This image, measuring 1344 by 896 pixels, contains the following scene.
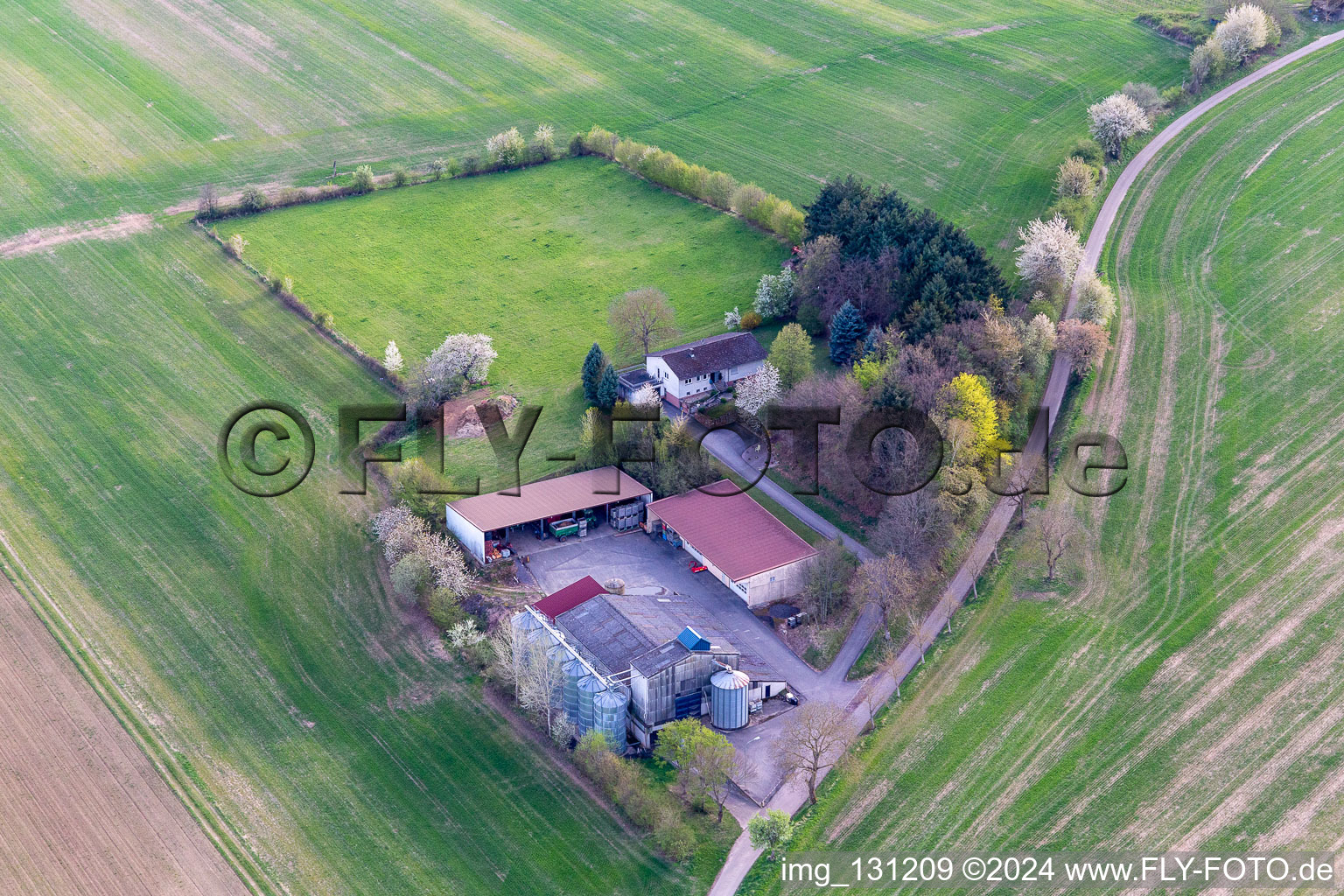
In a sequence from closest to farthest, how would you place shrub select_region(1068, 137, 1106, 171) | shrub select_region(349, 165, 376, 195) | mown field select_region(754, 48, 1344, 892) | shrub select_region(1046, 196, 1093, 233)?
mown field select_region(754, 48, 1344, 892) → shrub select_region(1046, 196, 1093, 233) → shrub select_region(1068, 137, 1106, 171) → shrub select_region(349, 165, 376, 195)

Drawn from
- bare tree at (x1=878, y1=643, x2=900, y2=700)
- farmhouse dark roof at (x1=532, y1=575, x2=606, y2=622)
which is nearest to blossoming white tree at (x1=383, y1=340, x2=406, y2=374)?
farmhouse dark roof at (x1=532, y1=575, x2=606, y2=622)

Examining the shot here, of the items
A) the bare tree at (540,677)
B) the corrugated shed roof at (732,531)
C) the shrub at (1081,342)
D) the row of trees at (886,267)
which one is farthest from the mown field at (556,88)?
the bare tree at (540,677)

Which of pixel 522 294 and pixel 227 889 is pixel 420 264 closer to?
pixel 522 294

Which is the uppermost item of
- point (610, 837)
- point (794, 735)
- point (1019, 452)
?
point (1019, 452)

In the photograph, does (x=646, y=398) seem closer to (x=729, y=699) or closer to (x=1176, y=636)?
(x=729, y=699)

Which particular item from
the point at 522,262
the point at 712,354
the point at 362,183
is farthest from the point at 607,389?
the point at 362,183

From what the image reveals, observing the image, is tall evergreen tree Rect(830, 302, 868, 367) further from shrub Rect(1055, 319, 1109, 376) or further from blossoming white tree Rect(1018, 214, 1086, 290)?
blossoming white tree Rect(1018, 214, 1086, 290)

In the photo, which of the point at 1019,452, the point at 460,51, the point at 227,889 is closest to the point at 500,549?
the point at 227,889
